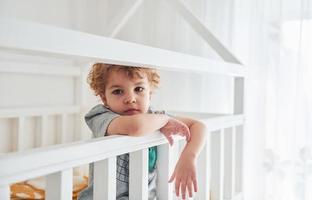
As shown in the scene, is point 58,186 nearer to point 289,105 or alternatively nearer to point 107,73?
point 107,73

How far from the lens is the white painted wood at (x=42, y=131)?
1.58 m

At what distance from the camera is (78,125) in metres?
1.77

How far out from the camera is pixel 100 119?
2.86 ft

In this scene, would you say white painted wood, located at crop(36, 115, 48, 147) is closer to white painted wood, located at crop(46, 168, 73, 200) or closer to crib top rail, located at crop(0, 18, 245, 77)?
crib top rail, located at crop(0, 18, 245, 77)

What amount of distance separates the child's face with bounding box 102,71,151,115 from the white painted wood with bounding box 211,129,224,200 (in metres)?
0.26

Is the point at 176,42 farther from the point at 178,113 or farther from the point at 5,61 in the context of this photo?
the point at 5,61

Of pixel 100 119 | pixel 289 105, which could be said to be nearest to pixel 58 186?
pixel 100 119

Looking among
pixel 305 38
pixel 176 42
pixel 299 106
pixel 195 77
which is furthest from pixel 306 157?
pixel 176 42

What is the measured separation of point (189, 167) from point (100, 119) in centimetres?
22

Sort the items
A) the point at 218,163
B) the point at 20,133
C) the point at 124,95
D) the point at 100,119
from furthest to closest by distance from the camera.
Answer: the point at 20,133, the point at 218,163, the point at 124,95, the point at 100,119

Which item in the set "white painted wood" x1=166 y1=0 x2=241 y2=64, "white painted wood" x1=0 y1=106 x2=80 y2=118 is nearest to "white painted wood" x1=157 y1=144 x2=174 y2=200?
"white painted wood" x1=166 y1=0 x2=241 y2=64

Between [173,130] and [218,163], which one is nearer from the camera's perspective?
[173,130]

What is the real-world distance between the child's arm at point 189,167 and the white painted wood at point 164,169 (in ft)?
0.08

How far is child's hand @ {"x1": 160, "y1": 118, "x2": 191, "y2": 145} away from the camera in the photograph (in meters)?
0.85
